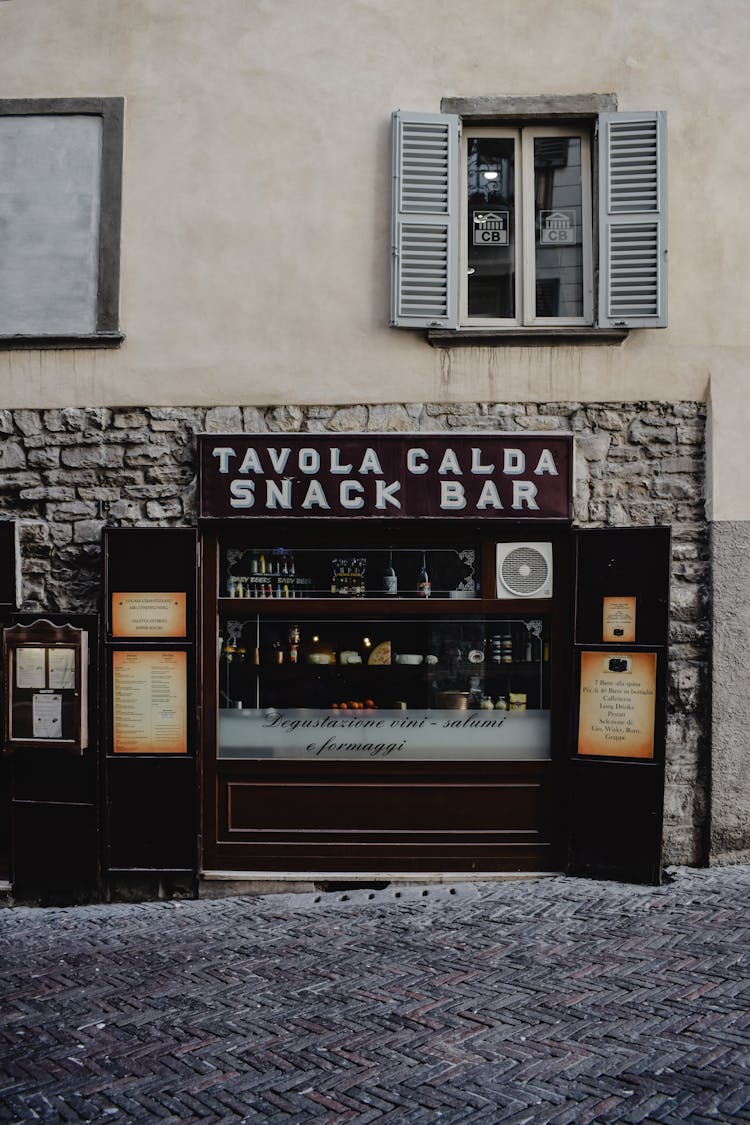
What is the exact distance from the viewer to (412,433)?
7043 mm

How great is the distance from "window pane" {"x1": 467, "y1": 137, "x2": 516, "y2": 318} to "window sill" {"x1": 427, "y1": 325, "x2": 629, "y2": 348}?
0.28 metres

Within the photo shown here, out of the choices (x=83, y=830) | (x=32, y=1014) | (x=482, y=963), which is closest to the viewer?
(x=32, y=1014)

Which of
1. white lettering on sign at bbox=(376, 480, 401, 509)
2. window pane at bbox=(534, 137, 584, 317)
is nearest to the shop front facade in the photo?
white lettering on sign at bbox=(376, 480, 401, 509)

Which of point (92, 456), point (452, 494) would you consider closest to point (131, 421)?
point (92, 456)

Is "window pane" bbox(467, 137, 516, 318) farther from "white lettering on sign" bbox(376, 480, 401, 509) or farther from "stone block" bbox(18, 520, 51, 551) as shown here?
"stone block" bbox(18, 520, 51, 551)

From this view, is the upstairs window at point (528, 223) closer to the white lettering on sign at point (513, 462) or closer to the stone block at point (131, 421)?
the white lettering on sign at point (513, 462)

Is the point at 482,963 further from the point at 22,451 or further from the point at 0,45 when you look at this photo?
the point at 0,45

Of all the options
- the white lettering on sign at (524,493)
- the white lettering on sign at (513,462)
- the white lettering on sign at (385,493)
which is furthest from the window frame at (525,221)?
the white lettering on sign at (385,493)

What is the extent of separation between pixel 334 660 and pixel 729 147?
4256 mm

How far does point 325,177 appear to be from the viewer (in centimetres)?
719

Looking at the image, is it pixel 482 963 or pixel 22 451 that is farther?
pixel 22 451

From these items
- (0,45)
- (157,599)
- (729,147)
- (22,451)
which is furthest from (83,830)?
(729,147)

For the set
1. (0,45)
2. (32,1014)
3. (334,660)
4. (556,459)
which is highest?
(0,45)

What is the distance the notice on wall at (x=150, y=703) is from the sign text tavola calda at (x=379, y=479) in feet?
3.74
